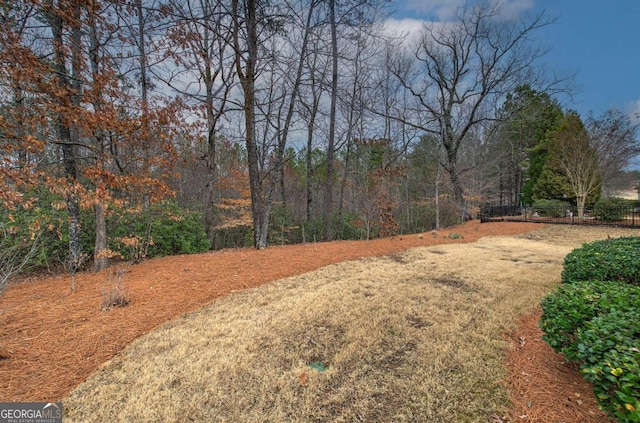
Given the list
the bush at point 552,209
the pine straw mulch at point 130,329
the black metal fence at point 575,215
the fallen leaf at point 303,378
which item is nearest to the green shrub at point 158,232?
the pine straw mulch at point 130,329

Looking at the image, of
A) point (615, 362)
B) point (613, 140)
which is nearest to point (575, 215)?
point (613, 140)

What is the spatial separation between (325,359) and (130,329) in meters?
2.21

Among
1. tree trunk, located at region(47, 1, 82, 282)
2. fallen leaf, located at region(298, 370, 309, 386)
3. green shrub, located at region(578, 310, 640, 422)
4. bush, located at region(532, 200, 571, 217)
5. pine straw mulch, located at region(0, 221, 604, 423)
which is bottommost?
fallen leaf, located at region(298, 370, 309, 386)

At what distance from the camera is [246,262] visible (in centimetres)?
554

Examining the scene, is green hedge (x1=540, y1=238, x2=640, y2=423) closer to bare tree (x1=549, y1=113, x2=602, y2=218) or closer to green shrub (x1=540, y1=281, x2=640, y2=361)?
green shrub (x1=540, y1=281, x2=640, y2=361)

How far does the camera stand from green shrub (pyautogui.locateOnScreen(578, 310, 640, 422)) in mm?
1278

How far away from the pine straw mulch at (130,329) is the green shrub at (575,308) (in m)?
0.27

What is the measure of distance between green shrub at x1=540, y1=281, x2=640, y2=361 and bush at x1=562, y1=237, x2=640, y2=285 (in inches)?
40.0

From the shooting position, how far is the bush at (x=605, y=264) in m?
2.92

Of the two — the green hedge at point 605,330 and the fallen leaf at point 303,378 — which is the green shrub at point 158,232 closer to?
the fallen leaf at point 303,378

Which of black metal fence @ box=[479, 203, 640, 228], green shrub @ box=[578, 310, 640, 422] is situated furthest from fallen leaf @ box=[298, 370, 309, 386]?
black metal fence @ box=[479, 203, 640, 228]

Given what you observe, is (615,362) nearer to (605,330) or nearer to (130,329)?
(605,330)

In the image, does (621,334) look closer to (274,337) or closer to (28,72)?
(274,337)

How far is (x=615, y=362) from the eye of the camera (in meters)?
1.39
